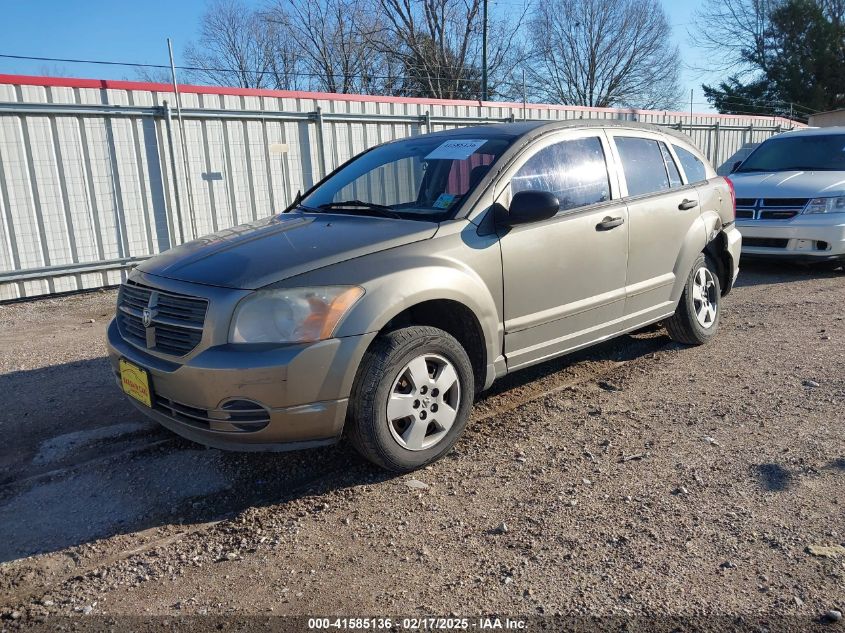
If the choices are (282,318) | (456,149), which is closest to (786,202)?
(456,149)

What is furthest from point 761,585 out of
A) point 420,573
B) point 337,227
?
point 337,227

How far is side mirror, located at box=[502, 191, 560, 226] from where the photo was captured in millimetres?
3645

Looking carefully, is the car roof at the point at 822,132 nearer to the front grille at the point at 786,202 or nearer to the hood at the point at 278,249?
the front grille at the point at 786,202

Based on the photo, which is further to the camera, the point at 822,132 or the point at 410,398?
the point at 822,132

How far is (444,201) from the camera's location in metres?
3.80

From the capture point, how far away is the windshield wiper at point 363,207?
12.7ft

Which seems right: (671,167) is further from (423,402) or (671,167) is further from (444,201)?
(423,402)

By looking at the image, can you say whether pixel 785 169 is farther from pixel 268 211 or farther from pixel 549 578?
pixel 549 578

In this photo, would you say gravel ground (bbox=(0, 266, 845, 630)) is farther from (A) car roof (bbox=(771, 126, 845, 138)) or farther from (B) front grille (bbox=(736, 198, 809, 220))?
(A) car roof (bbox=(771, 126, 845, 138))

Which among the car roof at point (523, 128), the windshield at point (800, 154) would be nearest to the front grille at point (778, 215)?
the windshield at point (800, 154)

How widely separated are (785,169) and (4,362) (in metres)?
9.58

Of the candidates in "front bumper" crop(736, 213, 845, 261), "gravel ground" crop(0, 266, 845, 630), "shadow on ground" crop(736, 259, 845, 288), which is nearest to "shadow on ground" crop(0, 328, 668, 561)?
"gravel ground" crop(0, 266, 845, 630)

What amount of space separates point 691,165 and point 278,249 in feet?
12.0

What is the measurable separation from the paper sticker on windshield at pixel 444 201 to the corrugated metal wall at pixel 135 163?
5992mm
